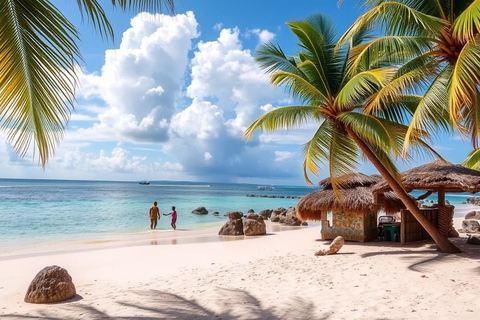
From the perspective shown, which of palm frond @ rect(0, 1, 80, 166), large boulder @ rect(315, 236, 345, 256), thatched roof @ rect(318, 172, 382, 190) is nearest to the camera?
palm frond @ rect(0, 1, 80, 166)

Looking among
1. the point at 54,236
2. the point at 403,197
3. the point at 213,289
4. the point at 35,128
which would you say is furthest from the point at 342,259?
the point at 54,236

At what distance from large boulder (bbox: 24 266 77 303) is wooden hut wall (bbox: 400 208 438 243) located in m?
8.15

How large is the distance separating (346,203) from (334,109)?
3096 mm

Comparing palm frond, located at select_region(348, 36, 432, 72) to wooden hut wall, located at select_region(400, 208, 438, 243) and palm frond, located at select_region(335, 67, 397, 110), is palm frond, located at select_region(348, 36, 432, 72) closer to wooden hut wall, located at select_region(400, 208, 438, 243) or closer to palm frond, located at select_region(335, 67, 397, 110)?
palm frond, located at select_region(335, 67, 397, 110)

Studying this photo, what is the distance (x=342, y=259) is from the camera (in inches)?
326

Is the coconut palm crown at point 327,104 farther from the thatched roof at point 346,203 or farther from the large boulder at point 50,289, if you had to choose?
the large boulder at point 50,289

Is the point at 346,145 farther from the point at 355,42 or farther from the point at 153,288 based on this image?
the point at 153,288

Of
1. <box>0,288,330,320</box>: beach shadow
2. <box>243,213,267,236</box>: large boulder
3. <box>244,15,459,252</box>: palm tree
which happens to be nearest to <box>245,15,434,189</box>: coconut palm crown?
<box>244,15,459,252</box>: palm tree

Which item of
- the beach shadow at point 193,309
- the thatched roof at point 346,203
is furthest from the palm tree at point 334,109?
the beach shadow at point 193,309

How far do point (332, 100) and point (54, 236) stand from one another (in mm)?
14543

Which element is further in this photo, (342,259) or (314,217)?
(314,217)

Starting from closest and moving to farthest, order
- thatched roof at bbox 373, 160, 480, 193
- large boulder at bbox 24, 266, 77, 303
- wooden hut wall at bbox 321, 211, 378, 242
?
large boulder at bbox 24, 266, 77, 303
thatched roof at bbox 373, 160, 480, 193
wooden hut wall at bbox 321, 211, 378, 242

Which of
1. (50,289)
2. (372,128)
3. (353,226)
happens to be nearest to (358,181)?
(353,226)

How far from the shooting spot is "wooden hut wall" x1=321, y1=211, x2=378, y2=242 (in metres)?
10.7
